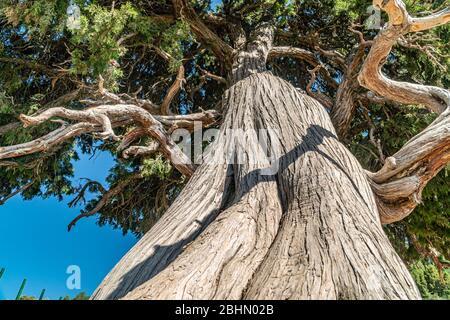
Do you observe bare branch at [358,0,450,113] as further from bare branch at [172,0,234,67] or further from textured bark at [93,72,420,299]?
bare branch at [172,0,234,67]

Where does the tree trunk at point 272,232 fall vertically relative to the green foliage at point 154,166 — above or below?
below

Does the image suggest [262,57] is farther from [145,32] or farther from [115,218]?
[115,218]

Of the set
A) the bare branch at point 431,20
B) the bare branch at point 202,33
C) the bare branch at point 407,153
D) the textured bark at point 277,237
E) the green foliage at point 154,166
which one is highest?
the bare branch at point 202,33

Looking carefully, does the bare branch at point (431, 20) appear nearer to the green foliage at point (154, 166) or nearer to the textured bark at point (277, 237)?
the textured bark at point (277, 237)

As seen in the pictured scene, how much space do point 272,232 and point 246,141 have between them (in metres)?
1.32

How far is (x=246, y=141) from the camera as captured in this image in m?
3.66

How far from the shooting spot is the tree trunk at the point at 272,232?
1830 millimetres

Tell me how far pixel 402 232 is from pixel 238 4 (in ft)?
17.0

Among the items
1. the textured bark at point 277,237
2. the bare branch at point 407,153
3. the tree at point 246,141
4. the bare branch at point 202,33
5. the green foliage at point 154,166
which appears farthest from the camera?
the bare branch at point 202,33

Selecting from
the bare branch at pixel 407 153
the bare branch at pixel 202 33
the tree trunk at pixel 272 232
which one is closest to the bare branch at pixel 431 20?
the bare branch at pixel 407 153

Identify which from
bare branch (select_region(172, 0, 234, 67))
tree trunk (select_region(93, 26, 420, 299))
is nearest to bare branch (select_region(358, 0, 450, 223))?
tree trunk (select_region(93, 26, 420, 299))

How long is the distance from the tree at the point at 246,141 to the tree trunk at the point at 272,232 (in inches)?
0.4

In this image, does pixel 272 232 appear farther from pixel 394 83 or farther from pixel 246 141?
pixel 394 83

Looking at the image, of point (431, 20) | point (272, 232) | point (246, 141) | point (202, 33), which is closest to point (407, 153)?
point (431, 20)
